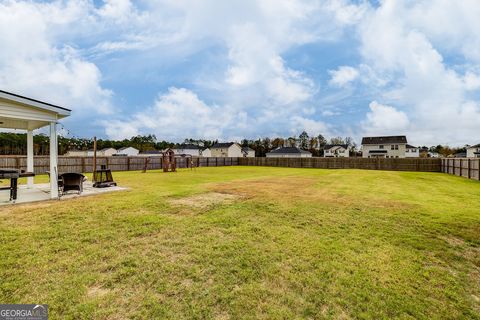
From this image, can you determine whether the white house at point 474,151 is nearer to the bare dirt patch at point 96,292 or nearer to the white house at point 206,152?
the white house at point 206,152

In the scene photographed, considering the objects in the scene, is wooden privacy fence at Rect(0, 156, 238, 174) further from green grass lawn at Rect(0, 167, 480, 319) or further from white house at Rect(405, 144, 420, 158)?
white house at Rect(405, 144, 420, 158)

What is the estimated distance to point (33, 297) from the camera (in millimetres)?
2645

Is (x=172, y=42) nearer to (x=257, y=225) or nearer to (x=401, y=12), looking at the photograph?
(x=401, y=12)

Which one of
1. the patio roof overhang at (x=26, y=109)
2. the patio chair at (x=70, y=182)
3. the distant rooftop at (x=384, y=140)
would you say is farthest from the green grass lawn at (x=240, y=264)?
the distant rooftop at (x=384, y=140)

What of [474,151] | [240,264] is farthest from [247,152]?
[240,264]

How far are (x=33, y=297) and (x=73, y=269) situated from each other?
2.08 feet

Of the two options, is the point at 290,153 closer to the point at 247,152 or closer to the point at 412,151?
the point at 247,152

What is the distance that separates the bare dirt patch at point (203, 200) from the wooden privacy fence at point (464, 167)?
17.9 m

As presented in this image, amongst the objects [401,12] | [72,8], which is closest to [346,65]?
[401,12]

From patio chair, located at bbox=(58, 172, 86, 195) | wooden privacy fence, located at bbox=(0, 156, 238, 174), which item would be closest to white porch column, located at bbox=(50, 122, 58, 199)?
patio chair, located at bbox=(58, 172, 86, 195)

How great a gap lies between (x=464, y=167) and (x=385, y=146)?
117 ft

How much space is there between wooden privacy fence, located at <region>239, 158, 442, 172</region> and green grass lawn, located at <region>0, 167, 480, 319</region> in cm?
2691

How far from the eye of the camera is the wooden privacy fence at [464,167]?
16203 millimetres

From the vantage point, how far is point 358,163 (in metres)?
32.5
